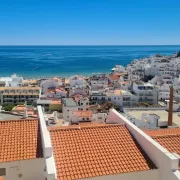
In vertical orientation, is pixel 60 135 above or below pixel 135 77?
above

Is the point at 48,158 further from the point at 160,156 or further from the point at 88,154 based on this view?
the point at 160,156

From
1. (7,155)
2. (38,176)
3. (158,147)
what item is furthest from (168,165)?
(7,155)

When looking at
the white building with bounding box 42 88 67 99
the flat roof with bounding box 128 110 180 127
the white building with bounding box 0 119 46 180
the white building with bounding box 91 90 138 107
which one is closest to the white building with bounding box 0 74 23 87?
the white building with bounding box 42 88 67 99

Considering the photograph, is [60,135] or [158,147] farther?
[60,135]

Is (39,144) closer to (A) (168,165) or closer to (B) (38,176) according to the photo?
(B) (38,176)

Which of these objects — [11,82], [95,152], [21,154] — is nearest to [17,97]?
[11,82]

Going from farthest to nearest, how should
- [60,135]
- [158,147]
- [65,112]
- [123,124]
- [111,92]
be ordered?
1. [111,92]
2. [65,112]
3. [123,124]
4. [60,135]
5. [158,147]
